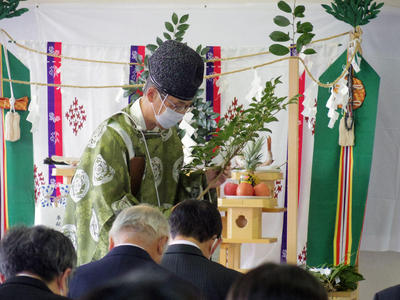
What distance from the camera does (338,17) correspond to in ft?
17.7

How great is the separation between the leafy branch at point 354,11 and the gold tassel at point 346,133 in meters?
0.74

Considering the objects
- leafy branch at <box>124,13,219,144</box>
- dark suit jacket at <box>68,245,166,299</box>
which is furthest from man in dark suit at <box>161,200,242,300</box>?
leafy branch at <box>124,13,219,144</box>

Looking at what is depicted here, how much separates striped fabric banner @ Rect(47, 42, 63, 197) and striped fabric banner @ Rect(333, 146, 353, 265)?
2330 millimetres

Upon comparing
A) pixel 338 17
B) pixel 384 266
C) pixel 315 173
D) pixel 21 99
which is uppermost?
pixel 338 17

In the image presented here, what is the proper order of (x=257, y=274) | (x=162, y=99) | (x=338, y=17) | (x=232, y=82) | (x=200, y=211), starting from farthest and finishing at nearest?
(x=232, y=82) → (x=338, y=17) → (x=162, y=99) → (x=200, y=211) → (x=257, y=274)

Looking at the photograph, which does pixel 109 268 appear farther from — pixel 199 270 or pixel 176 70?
pixel 176 70

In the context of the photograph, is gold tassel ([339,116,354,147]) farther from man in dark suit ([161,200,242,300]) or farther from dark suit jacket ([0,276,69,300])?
dark suit jacket ([0,276,69,300])

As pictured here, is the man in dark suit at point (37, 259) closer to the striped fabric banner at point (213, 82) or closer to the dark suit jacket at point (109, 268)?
the dark suit jacket at point (109, 268)

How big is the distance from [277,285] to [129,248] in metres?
1.22

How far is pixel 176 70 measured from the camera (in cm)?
299

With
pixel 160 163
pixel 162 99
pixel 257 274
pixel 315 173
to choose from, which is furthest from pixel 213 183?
pixel 315 173

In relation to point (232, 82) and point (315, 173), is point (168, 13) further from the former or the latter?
point (315, 173)

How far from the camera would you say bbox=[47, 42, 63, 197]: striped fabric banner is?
19.7ft

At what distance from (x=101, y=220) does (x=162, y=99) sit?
1.91 feet
